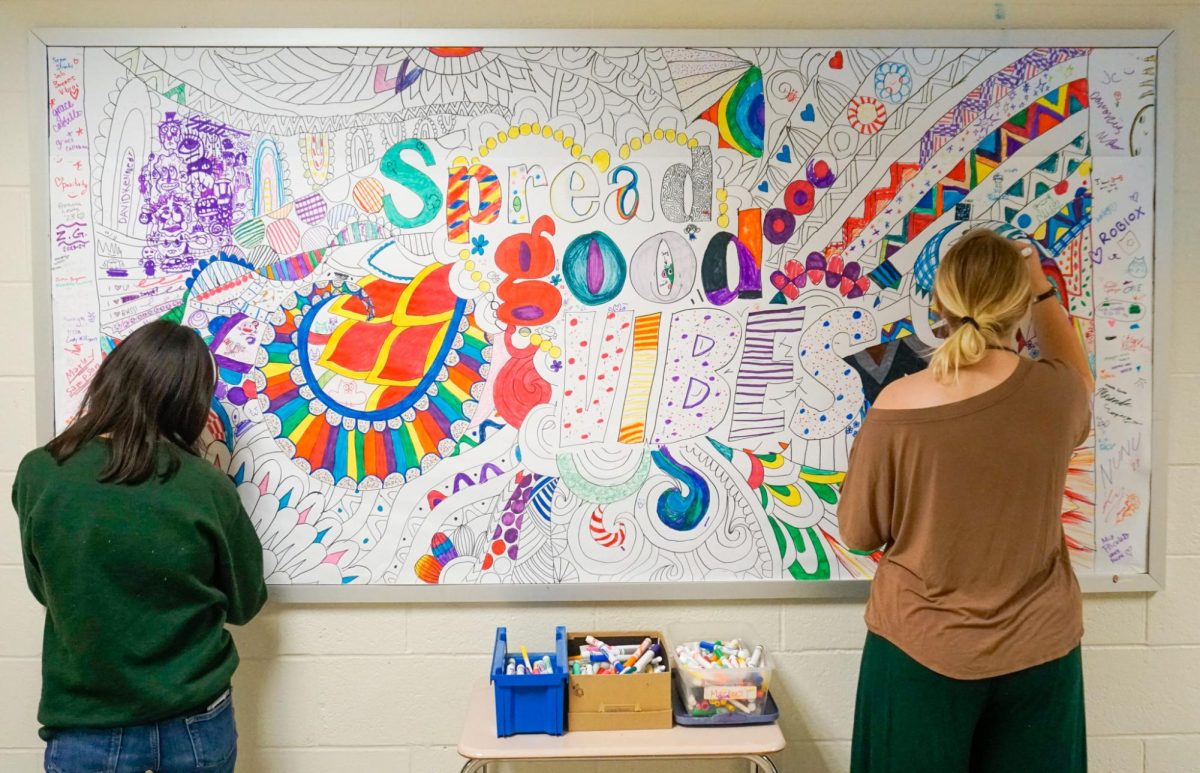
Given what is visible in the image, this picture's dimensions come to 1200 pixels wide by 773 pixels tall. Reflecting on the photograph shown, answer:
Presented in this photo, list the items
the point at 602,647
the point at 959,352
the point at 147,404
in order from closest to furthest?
the point at 959,352 → the point at 147,404 → the point at 602,647

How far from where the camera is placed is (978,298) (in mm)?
1549

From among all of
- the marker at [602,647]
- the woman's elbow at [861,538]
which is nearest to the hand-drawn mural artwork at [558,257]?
the marker at [602,647]

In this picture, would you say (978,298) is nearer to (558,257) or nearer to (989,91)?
(989,91)

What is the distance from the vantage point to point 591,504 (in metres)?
1.94

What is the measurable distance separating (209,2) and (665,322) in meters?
1.32

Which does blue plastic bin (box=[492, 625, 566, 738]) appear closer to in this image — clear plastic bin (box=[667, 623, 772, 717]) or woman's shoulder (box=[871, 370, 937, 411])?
clear plastic bin (box=[667, 623, 772, 717])

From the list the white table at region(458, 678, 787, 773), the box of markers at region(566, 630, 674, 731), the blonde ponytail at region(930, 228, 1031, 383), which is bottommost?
the white table at region(458, 678, 787, 773)

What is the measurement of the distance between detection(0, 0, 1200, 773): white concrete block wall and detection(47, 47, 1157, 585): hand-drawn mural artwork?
0.32 feet

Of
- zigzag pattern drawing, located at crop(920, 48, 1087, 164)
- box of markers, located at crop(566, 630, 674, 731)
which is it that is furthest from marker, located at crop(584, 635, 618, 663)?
zigzag pattern drawing, located at crop(920, 48, 1087, 164)

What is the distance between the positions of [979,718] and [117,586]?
5.37 feet

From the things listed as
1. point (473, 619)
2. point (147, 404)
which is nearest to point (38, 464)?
point (147, 404)

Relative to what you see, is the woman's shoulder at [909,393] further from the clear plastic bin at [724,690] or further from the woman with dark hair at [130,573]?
the woman with dark hair at [130,573]

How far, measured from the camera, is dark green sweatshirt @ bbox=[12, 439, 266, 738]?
4.89ft

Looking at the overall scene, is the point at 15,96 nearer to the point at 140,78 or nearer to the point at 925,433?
the point at 140,78
